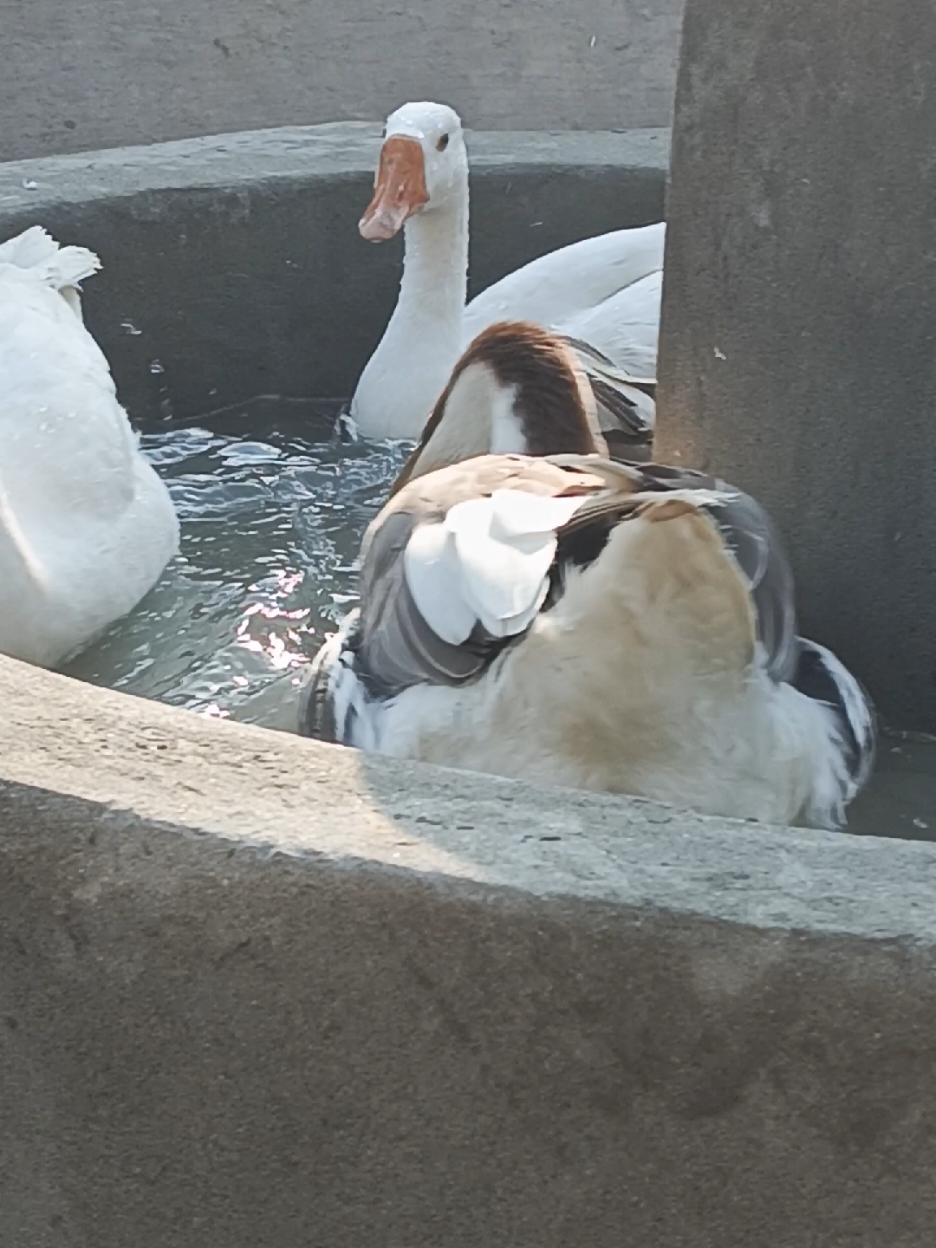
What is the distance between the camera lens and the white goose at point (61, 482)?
278 cm

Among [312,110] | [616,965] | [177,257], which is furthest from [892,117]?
[312,110]

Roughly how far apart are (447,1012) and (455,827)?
0.14 m

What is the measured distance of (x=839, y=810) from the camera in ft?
7.38

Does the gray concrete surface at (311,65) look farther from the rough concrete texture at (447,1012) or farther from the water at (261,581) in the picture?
the rough concrete texture at (447,1012)

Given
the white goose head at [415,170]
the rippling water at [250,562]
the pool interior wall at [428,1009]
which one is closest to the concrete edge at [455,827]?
the pool interior wall at [428,1009]

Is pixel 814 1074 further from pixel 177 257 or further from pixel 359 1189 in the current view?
pixel 177 257

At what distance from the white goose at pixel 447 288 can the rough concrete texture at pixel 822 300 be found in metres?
1.15

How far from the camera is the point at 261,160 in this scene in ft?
13.3

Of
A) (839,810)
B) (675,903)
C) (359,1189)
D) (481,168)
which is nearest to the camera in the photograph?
(675,903)

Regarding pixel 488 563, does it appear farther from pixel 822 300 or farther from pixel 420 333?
pixel 420 333

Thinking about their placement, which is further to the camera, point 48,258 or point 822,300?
point 48,258

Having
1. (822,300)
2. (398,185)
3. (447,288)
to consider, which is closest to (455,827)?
(822,300)

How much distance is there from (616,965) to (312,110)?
580cm

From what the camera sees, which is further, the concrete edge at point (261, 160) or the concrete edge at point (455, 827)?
the concrete edge at point (261, 160)
